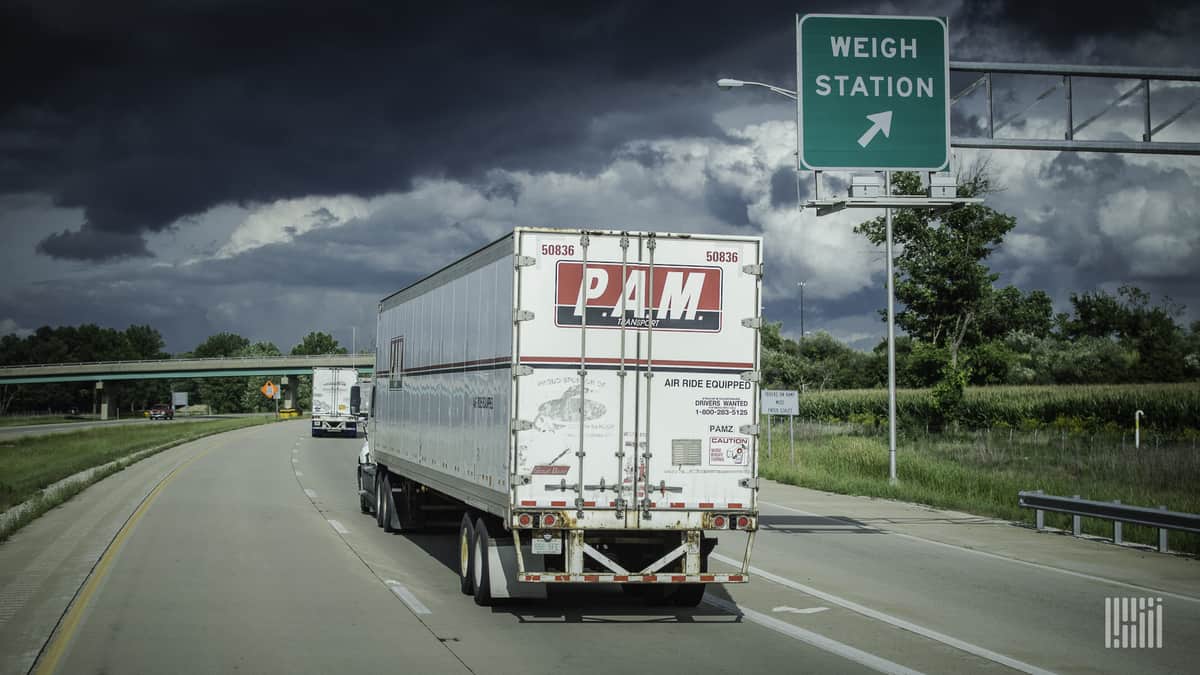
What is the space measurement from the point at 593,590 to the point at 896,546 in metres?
6.39

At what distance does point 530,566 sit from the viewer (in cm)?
1015

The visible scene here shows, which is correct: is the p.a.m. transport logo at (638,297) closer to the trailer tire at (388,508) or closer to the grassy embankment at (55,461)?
the trailer tire at (388,508)

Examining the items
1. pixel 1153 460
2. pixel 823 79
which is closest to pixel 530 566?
pixel 823 79

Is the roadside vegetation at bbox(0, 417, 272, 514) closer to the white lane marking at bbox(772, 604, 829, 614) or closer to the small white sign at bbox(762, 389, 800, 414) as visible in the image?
the white lane marking at bbox(772, 604, 829, 614)

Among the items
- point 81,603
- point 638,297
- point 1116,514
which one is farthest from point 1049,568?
point 81,603

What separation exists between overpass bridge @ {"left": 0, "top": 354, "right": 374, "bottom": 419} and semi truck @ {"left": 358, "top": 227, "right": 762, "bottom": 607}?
4296 inches

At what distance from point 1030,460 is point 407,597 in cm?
2671

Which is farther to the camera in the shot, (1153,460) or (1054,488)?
(1153,460)

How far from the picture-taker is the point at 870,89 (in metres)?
17.4

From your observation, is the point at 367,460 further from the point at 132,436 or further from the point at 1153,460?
the point at 132,436

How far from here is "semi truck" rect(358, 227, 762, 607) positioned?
32.9 feet

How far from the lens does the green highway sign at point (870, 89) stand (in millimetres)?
17297

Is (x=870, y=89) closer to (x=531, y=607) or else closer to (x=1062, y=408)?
(x=531, y=607)

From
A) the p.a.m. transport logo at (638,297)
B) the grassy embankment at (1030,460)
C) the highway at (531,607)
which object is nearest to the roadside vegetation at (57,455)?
the highway at (531,607)
